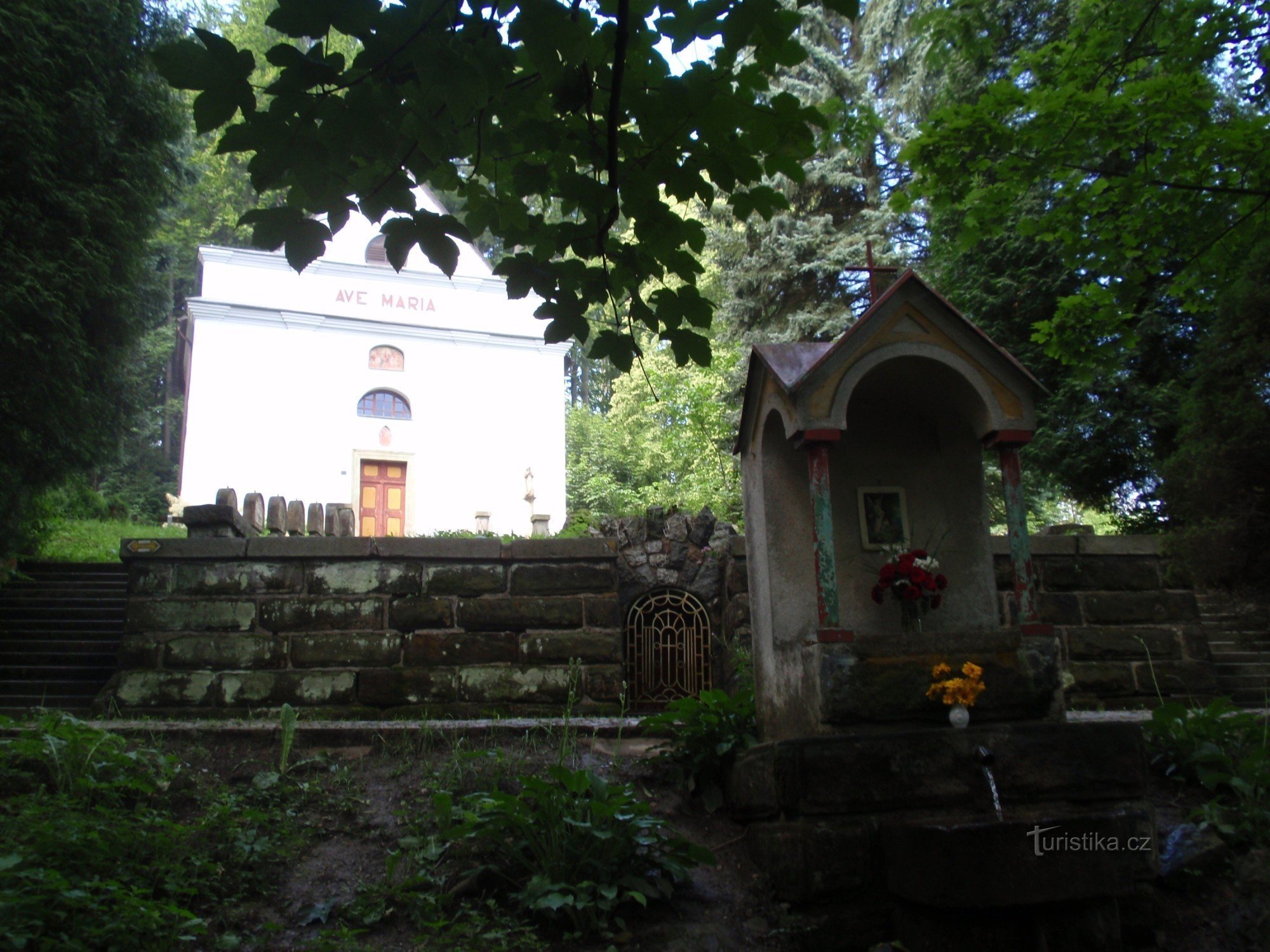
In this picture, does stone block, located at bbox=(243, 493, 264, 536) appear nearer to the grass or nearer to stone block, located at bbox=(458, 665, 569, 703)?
the grass

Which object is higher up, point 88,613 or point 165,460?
point 165,460

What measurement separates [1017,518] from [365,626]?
5.19 metres

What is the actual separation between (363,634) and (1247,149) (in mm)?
7398

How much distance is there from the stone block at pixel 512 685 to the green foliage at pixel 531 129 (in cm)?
450

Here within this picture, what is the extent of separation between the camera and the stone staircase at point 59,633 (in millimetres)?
8305

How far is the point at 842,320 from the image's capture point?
647 inches

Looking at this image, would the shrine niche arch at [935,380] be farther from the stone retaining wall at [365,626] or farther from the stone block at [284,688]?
the stone block at [284,688]

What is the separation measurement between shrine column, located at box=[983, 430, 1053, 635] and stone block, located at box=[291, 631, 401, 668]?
490cm

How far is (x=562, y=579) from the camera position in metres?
7.81

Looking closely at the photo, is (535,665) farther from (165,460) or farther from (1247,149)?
(165,460)

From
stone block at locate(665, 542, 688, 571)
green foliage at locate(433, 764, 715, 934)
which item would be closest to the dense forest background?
green foliage at locate(433, 764, 715, 934)

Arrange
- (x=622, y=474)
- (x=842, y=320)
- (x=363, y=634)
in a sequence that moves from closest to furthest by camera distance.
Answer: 1. (x=363, y=634)
2. (x=842, y=320)
3. (x=622, y=474)

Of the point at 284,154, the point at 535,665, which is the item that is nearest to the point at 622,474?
the point at 535,665

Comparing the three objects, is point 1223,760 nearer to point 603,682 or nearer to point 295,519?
point 603,682
